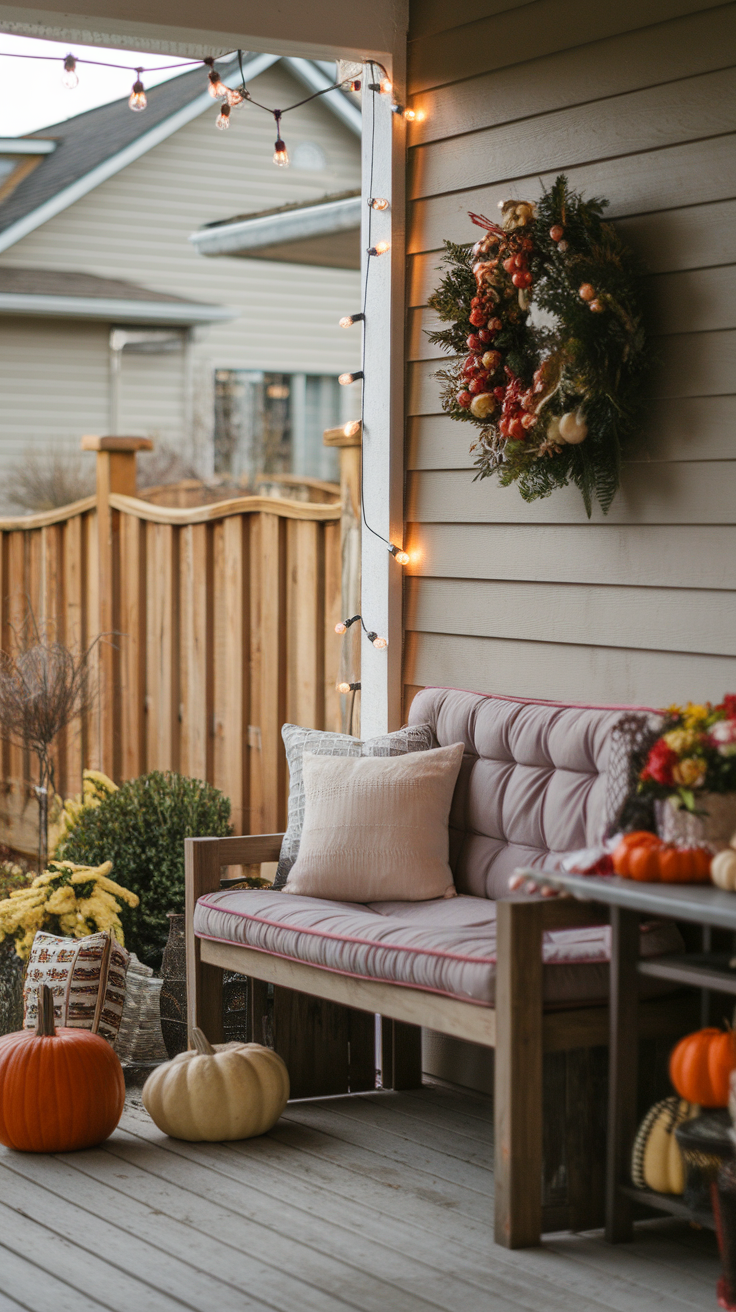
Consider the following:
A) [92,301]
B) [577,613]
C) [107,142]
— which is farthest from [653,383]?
[107,142]

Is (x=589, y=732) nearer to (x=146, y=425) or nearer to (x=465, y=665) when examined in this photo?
(x=465, y=665)

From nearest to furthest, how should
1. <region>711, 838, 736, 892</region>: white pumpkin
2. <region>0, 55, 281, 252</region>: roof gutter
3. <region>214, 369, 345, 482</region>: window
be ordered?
<region>711, 838, 736, 892</region>: white pumpkin → <region>0, 55, 281, 252</region>: roof gutter → <region>214, 369, 345, 482</region>: window

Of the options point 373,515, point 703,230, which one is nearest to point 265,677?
point 373,515

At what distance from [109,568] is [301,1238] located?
3.43 m

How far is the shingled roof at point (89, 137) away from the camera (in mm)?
11562

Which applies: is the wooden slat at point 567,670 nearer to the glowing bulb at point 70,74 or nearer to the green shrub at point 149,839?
the green shrub at point 149,839

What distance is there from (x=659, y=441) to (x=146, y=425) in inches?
354

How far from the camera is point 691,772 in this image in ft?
8.79

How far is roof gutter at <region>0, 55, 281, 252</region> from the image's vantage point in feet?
36.9

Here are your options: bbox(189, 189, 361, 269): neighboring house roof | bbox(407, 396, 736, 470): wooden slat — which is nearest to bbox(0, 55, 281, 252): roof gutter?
bbox(189, 189, 361, 269): neighboring house roof

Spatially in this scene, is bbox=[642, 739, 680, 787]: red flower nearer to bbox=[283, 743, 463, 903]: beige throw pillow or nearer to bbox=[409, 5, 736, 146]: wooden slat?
bbox=[283, 743, 463, 903]: beige throw pillow

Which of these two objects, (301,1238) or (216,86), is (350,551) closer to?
(216,86)

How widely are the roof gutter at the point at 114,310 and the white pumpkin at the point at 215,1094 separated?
8.33 meters

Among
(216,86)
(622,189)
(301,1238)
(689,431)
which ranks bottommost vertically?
(301,1238)
